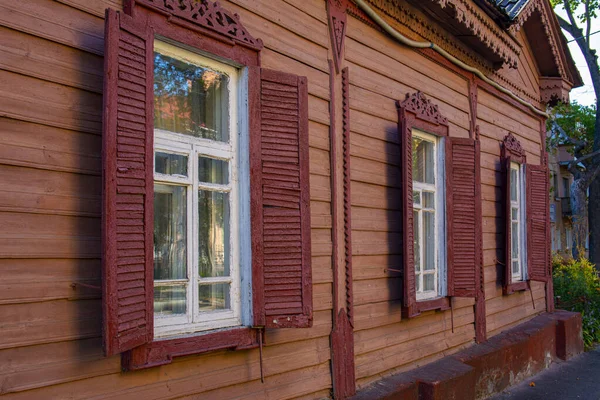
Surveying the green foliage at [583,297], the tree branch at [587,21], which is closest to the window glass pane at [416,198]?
the green foliage at [583,297]

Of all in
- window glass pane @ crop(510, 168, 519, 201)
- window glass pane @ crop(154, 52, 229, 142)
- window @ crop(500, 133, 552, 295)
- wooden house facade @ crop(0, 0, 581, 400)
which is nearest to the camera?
wooden house facade @ crop(0, 0, 581, 400)

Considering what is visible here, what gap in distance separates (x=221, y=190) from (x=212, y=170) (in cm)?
13

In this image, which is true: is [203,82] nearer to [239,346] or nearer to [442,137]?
[239,346]

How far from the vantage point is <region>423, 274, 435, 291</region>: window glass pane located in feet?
19.1

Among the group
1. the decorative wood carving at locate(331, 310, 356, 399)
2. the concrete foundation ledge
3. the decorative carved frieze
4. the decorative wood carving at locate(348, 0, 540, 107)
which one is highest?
the decorative carved frieze

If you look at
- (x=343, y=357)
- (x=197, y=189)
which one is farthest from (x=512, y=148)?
(x=197, y=189)

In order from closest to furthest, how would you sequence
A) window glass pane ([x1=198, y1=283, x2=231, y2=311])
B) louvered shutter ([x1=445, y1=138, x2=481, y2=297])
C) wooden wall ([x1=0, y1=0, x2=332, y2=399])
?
wooden wall ([x1=0, y1=0, x2=332, y2=399]) → window glass pane ([x1=198, y1=283, x2=231, y2=311]) → louvered shutter ([x1=445, y1=138, x2=481, y2=297])

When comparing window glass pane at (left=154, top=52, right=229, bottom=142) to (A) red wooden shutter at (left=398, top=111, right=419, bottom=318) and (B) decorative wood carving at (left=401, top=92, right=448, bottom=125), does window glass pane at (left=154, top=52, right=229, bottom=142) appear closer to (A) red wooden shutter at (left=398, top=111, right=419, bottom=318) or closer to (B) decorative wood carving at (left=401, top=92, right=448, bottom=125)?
(A) red wooden shutter at (left=398, top=111, right=419, bottom=318)

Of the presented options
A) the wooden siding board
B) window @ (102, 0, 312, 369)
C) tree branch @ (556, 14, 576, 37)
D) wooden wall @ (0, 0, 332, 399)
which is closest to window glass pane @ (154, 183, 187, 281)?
window @ (102, 0, 312, 369)

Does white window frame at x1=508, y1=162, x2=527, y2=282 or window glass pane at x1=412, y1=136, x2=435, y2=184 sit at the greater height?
window glass pane at x1=412, y1=136, x2=435, y2=184

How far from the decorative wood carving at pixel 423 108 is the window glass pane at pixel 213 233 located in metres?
2.55

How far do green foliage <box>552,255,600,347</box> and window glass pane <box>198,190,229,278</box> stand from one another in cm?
851

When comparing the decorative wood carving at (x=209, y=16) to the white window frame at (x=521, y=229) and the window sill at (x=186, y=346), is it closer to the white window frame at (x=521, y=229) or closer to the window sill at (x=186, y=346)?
the window sill at (x=186, y=346)

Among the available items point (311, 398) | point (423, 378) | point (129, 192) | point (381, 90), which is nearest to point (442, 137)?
point (381, 90)
